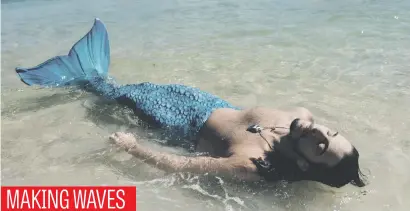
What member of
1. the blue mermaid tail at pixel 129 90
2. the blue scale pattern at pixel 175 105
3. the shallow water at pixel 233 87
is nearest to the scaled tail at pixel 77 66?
the blue mermaid tail at pixel 129 90

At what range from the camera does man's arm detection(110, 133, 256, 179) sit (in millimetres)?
2699

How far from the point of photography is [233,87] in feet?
15.5

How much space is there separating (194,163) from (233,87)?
6.66ft

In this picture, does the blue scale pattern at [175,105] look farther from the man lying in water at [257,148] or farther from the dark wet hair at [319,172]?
the dark wet hair at [319,172]

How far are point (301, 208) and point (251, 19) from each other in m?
6.38

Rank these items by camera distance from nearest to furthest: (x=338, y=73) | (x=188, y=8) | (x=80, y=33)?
(x=338, y=73) → (x=80, y=33) → (x=188, y=8)

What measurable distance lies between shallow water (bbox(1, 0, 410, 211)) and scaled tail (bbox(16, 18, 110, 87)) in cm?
22

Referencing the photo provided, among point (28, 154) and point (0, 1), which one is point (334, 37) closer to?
point (28, 154)

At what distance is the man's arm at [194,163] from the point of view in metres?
2.70

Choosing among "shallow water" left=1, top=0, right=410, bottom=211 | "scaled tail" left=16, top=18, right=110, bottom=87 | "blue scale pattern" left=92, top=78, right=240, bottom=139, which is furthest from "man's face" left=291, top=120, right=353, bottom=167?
"scaled tail" left=16, top=18, right=110, bottom=87

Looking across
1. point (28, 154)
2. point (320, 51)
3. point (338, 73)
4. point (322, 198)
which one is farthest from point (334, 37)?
point (28, 154)

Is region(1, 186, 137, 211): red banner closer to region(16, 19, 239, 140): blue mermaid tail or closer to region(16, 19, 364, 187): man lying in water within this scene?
region(16, 19, 364, 187): man lying in water

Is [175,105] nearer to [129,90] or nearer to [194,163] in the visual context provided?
[129,90]

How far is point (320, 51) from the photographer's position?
602cm
